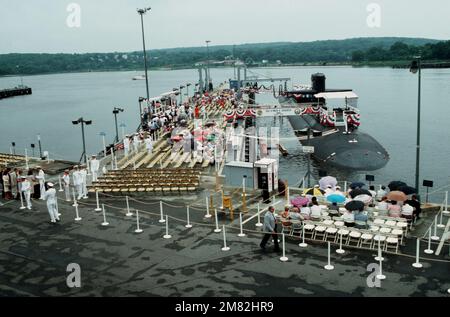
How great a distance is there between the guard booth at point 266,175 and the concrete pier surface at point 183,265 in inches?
184

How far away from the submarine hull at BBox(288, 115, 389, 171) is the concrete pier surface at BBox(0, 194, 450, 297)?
1898 centimetres

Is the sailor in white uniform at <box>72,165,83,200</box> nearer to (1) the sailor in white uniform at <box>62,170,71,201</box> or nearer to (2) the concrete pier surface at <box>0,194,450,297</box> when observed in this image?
(1) the sailor in white uniform at <box>62,170,71,201</box>

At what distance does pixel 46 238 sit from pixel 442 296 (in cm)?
1456

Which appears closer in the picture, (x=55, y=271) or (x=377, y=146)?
(x=55, y=271)

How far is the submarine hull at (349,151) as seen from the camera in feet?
119

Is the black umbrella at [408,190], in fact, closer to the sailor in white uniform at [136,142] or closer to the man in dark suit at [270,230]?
the man in dark suit at [270,230]

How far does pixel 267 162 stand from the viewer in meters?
23.8

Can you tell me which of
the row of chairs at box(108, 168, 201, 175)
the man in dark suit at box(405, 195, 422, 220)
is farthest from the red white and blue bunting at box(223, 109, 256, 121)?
the man in dark suit at box(405, 195, 422, 220)

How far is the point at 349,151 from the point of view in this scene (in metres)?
37.0

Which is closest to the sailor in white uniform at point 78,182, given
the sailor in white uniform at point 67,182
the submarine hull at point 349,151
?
the sailor in white uniform at point 67,182

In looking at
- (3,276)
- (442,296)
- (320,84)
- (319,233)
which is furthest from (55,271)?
(320,84)
